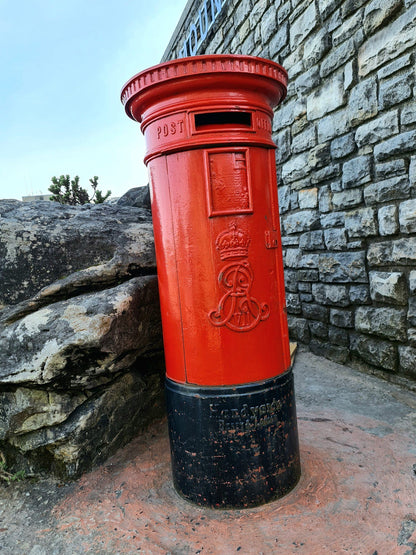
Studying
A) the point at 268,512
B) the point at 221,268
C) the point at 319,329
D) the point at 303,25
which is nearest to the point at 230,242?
the point at 221,268

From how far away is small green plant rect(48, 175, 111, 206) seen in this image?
6.14m

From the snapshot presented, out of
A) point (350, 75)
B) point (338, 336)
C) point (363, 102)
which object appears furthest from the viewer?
point (338, 336)

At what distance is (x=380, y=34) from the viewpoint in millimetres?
3238

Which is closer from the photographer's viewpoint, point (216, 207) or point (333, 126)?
point (216, 207)

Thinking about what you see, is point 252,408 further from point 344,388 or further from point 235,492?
point 344,388

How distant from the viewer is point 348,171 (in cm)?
373

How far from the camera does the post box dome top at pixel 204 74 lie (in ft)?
6.00

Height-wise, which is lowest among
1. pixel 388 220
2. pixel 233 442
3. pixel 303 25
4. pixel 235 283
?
pixel 233 442

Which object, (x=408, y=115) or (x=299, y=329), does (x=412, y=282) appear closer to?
(x=408, y=115)

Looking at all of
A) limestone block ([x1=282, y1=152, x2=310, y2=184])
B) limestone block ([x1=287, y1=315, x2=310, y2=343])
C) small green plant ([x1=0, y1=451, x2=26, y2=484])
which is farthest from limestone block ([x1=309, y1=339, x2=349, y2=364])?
small green plant ([x1=0, y1=451, x2=26, y2=484])

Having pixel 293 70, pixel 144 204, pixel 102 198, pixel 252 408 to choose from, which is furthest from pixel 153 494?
pixel 102 198

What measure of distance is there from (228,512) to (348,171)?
2.93 metres

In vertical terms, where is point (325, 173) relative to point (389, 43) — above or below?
below

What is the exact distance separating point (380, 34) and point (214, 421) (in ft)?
10.2
